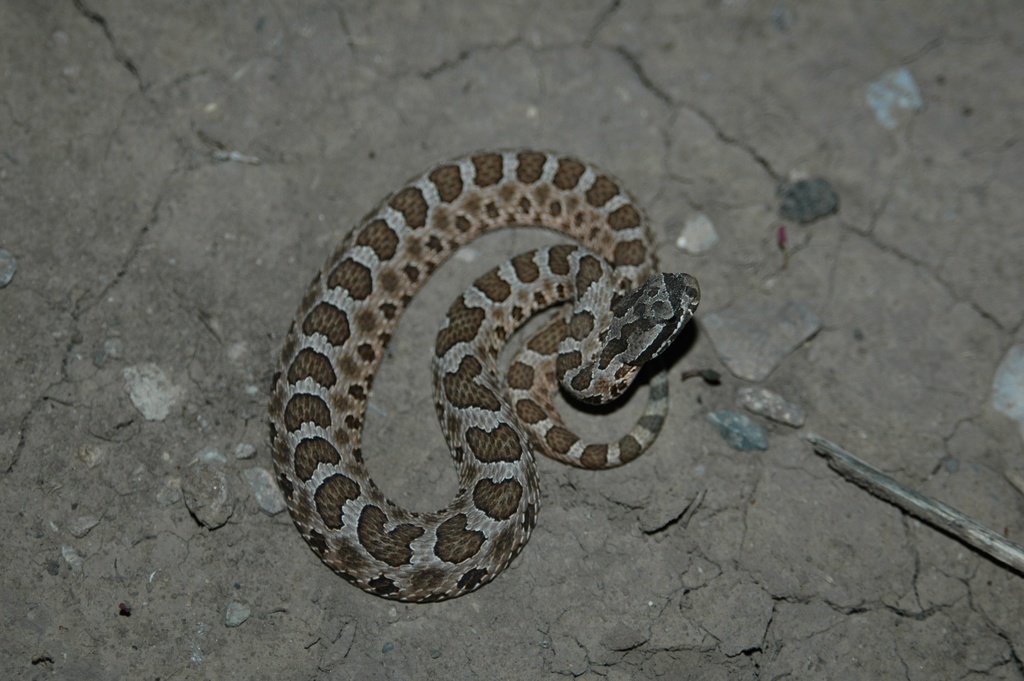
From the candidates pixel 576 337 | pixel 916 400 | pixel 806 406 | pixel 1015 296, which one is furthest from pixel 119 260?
pixel 1015 296

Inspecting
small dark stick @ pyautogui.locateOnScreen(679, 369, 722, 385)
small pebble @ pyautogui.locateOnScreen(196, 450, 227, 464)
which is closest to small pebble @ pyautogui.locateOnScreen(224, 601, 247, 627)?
small pebble @ pyautogui.locateOnScreen(196, 450, 227, 464)

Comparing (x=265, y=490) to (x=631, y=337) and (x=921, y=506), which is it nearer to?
(x=631, y=337)

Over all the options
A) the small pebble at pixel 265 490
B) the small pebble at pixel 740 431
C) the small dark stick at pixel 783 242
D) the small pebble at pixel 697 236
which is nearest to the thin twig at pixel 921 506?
the small pebble at pixel 740 431

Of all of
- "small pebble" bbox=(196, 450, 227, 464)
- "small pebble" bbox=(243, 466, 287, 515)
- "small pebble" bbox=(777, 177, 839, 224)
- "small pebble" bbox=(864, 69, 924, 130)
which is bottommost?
"small pebble" bbox=(243, 466, 287, 515)

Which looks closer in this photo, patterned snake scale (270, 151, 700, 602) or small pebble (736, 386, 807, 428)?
patterned snake scale (270, 151, 700, 602)

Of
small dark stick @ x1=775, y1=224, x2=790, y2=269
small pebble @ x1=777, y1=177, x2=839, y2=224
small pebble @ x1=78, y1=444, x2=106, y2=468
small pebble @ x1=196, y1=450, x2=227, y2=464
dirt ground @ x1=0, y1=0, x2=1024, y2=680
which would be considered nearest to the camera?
dirt ground @ x1=0, y1=0, x2=1024, y2=680

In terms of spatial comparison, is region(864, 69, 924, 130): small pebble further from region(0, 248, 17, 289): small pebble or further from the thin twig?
region(0, 248, 17, 289): small pebble
